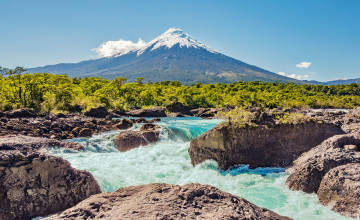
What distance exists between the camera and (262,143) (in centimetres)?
915

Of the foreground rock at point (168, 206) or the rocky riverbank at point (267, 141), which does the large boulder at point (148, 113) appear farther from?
the foreground rock at point (168, 206)

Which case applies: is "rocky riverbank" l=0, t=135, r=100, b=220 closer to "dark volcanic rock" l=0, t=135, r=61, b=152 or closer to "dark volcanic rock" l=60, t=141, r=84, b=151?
"dark volcanic rock" l=0, t=135, r=61, b=152

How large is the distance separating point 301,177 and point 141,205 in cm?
533

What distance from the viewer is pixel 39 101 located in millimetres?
32312

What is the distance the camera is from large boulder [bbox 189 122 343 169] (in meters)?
9.02

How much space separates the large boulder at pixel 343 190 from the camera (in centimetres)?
504

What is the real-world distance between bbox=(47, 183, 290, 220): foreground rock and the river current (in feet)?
8.79

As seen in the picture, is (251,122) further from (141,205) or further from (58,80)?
(58,80)

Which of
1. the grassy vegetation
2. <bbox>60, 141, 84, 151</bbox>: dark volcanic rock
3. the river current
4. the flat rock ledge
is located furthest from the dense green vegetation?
the flat rock ledge

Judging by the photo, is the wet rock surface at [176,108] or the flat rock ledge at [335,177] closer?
the flat rock ledge at [335,177]

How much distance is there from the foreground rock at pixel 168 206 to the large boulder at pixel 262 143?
5438 mm

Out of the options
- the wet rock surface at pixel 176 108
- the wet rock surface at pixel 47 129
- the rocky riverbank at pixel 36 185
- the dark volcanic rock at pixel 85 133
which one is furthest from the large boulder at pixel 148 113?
the rocky riverbank at pixel 36 185

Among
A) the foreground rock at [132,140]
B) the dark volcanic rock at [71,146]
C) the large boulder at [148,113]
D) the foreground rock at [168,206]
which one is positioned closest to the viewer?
the foreground rock at [168,206]

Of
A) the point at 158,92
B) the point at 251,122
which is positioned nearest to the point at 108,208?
the point at 251,122
